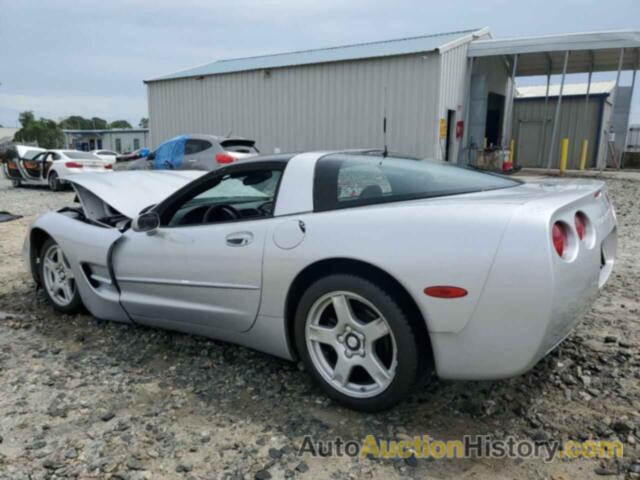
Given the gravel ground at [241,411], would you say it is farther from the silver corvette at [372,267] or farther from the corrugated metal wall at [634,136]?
the corrugated metal wall at [634,136]

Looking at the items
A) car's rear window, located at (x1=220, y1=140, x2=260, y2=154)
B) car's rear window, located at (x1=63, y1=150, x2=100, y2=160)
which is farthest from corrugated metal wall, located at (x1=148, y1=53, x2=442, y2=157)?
car's rear window, located at (x1=63, y1=150, x2=100, y2=160)

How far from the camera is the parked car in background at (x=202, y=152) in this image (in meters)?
11.1

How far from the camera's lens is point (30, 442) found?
88.6 inches

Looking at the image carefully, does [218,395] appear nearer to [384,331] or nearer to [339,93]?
[384,331]

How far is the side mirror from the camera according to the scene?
120 inches

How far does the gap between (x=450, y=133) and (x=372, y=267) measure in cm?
1424

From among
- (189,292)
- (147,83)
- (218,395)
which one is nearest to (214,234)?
(189,292)

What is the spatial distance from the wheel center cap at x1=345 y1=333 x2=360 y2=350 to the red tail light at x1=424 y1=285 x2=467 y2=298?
0.45 metres

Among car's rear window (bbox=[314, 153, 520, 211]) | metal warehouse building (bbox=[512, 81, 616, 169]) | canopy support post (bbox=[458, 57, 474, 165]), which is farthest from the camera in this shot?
metal warehouse building (bbox=[512, 81, 616, 169])

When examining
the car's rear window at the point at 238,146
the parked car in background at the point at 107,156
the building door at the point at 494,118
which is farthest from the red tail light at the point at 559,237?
the building door at the point at 494,118

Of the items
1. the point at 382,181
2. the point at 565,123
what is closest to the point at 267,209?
the point at 382,181

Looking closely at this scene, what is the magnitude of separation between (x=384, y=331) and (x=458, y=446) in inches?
23.3

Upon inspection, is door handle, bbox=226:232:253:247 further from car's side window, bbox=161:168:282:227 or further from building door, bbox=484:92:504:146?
building door, bbox=484:92:504:146

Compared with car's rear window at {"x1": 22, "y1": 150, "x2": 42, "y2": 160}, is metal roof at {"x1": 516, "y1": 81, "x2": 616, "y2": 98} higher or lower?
higher
